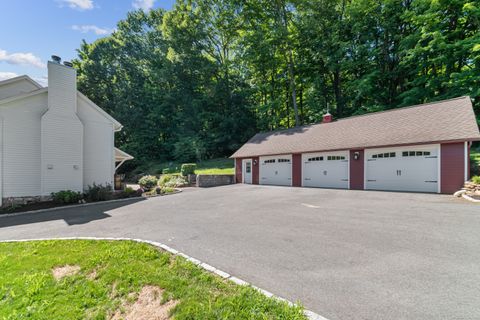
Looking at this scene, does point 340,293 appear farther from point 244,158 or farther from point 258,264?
point 244,158

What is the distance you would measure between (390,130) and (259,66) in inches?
723

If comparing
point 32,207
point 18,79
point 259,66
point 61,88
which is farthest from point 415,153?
point 18,79

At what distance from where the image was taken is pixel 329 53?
2367 cm

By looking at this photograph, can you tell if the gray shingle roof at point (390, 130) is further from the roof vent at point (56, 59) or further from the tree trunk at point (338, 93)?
the roof vent at point (56, 59)

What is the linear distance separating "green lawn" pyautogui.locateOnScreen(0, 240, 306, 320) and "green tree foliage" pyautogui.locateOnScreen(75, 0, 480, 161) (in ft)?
67.9

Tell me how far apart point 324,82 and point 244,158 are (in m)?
13.8

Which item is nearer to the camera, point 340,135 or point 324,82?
point 340,135

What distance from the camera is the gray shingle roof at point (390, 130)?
1071 centimetres

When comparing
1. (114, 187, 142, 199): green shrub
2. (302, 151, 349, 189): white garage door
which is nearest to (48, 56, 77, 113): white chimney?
(114, 187, 142, 199): green shrub

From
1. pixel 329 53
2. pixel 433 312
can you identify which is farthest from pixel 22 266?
pixel 329 53

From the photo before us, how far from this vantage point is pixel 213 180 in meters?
18.7

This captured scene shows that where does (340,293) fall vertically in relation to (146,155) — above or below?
below

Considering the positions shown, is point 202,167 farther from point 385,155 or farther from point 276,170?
point 385,155

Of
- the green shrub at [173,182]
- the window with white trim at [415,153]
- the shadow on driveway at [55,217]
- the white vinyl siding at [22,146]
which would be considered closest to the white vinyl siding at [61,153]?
the white vinyl siding at [22,146]
